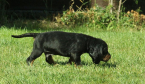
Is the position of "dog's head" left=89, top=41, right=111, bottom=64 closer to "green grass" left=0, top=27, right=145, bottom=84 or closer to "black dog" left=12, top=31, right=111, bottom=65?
"black dog" left=12, top=31, right=111, bottom=65

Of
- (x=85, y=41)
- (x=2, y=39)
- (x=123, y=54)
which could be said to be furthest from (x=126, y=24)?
(x=85, y=41)

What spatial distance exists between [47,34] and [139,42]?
11.3ft

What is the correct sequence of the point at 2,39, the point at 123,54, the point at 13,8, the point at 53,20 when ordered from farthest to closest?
1. the point at 13,8
2. the point at 53,20
3. the point at 2,39
4. the point at 123,54

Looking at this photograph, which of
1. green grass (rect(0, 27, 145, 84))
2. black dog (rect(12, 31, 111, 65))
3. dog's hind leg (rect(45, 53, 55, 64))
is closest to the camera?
green grass (rect(0, 27, 145, 84))

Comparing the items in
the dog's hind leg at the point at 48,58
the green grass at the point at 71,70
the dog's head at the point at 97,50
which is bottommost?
the green grass at the point at 71,70

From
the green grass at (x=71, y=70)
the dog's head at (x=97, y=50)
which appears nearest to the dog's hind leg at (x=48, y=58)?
the green grass at (x=71, y=70)

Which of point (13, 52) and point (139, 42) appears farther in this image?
point (139, 42)

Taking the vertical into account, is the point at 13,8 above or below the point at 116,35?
above

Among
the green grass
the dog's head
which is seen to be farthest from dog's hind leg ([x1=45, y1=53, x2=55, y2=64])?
the dog's head

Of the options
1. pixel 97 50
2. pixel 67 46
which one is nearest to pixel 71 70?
pixel 67 46

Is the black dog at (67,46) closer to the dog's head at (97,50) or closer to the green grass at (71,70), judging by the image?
the dog's head at (97,50)

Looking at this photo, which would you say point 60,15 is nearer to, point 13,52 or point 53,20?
point 53,20

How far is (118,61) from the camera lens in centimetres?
524

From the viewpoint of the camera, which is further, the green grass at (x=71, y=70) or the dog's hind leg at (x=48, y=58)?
the dog's hind leg at (x=48, y=58)
